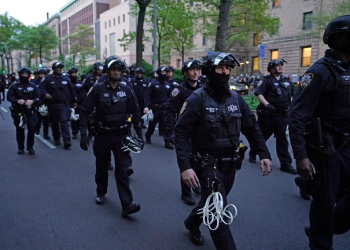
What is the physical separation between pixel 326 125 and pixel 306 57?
33877 millimetres

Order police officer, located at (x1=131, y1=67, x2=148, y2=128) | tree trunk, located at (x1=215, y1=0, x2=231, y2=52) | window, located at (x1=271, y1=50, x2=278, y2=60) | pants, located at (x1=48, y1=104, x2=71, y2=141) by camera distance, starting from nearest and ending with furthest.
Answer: pants, located at (x1=48, y1=104, x2=71, y2=141), police officer, located at (x1=131, y1=67, x2=148, y2=128), tree trunk, located at (x1=215, y1=0, x2=231, y2=52), window, located at (x1=271, y1=50, x2=278, y2=60)

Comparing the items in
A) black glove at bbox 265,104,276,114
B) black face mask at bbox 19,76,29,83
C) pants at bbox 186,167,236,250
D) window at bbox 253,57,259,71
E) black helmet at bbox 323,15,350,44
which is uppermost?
window at bbox 253,57,259,71

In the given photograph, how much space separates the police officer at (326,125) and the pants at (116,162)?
234cm

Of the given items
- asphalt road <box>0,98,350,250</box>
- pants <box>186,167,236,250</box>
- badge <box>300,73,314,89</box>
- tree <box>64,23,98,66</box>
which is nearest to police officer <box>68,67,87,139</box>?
asphalt road <box>0,98,350,250</box>

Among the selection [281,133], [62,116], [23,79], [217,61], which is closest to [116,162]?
[217,61]

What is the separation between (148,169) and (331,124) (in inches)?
177

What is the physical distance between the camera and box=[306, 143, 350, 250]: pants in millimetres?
2924

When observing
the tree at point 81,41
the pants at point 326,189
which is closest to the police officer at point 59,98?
the pants at point 326,189

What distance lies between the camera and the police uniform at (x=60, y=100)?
9.05 meters

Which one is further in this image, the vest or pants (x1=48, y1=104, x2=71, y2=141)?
pants (x1=48, y1=104, x2=71, y2=141)

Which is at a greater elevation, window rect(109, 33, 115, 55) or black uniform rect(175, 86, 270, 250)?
window rect(109, 33, 115, 55)

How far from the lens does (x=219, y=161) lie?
318 centimetres

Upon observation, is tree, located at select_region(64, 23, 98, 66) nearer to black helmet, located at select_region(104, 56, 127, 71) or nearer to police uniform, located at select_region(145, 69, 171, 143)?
police uniform, located at select_region(145, 69, 171, 143)

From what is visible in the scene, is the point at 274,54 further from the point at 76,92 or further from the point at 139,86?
the point at 76,92
